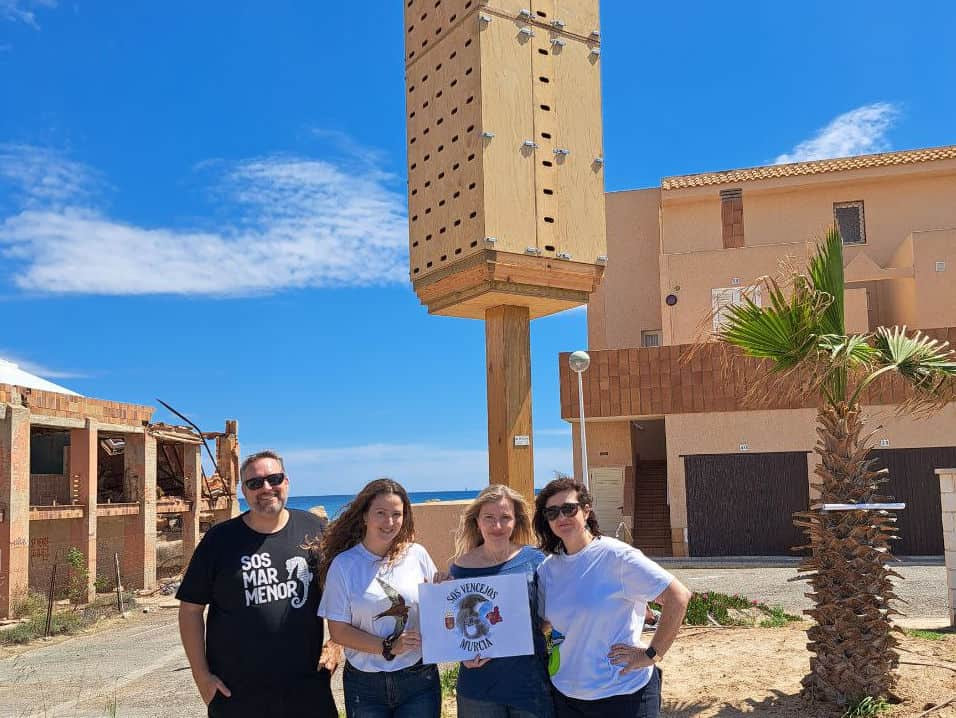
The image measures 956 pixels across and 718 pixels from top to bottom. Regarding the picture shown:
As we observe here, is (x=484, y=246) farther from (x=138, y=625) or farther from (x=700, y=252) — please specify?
(x=700, y=252)

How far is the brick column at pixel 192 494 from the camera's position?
24.2 m

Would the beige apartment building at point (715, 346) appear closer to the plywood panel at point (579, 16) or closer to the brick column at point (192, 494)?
the brick column at point (192, 494)

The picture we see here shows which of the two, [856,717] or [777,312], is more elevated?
[777,312]

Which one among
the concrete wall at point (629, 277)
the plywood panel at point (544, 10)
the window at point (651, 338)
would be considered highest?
the concrete wall at point (629, 277)

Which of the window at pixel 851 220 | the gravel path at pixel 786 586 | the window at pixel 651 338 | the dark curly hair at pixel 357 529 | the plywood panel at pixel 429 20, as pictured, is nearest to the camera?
the dark curly hair at pixel 357 529

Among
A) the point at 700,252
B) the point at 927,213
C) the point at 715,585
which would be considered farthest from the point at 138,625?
the point at 927,213

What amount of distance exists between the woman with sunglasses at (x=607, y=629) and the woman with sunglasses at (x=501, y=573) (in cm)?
9

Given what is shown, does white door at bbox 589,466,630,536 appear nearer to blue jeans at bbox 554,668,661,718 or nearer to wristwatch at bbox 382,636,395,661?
blue jeans at bbox 554,668,661,718

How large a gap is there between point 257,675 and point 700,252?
2346 cm

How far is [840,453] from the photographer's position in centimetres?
687

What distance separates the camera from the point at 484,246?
726cm

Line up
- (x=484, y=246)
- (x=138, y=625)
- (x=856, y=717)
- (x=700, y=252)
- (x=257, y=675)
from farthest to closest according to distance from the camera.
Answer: (x=700, y=252) < (x=138, y=625) < (x=484, y=246) < (x=856, y=717) < (x=257, y=675)

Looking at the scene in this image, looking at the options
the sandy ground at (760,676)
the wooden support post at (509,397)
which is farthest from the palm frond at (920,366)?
the wooden support post at (509,397)

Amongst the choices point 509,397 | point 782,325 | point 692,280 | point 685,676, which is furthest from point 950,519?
point 692,280
